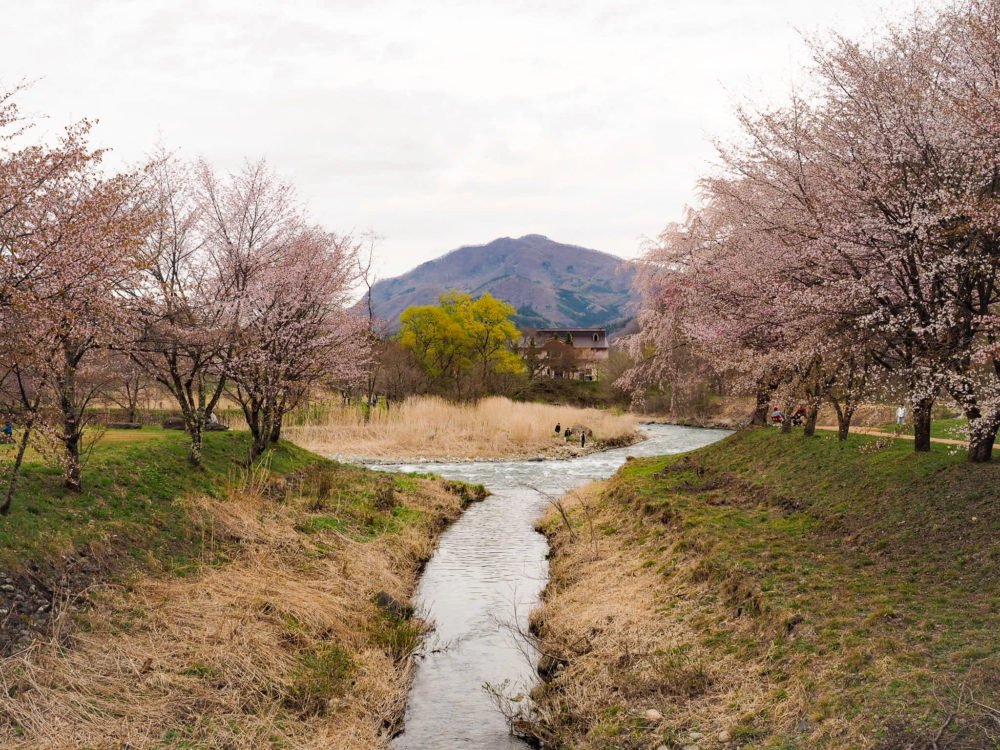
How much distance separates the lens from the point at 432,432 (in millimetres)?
36188

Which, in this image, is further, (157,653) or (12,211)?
(12,211)

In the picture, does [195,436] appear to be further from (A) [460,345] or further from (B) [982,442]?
(A) [460,345]

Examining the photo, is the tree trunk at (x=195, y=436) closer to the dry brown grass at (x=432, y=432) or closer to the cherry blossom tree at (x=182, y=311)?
the cherry blossom tree at (x=182, y=311)

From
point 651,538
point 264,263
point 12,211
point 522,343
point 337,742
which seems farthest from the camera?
point 522,343

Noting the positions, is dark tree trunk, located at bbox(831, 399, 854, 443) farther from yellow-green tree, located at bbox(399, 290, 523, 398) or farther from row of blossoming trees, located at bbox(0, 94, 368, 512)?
yellow-green tree, located at bbox(399, 290, 523, 398)

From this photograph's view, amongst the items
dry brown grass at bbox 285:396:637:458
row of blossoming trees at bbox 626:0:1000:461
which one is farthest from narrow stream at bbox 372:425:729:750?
dry brown grass at bbox 285:396:637:458

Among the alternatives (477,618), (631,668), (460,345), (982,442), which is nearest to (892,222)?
(982,442)

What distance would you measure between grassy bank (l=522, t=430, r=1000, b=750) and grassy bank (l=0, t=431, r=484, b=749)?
247 centimetres

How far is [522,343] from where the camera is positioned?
110 m

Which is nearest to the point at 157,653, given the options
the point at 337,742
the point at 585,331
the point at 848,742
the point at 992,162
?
the point at 337,742

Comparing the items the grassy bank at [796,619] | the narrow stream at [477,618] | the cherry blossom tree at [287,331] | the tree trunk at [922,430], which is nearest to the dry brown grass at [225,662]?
the narrow stream at [477,618]

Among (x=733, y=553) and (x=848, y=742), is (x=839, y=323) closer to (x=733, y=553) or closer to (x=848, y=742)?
(x=733, y=553)

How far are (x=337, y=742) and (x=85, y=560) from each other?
4805mm

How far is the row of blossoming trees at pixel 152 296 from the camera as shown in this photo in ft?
30.9
